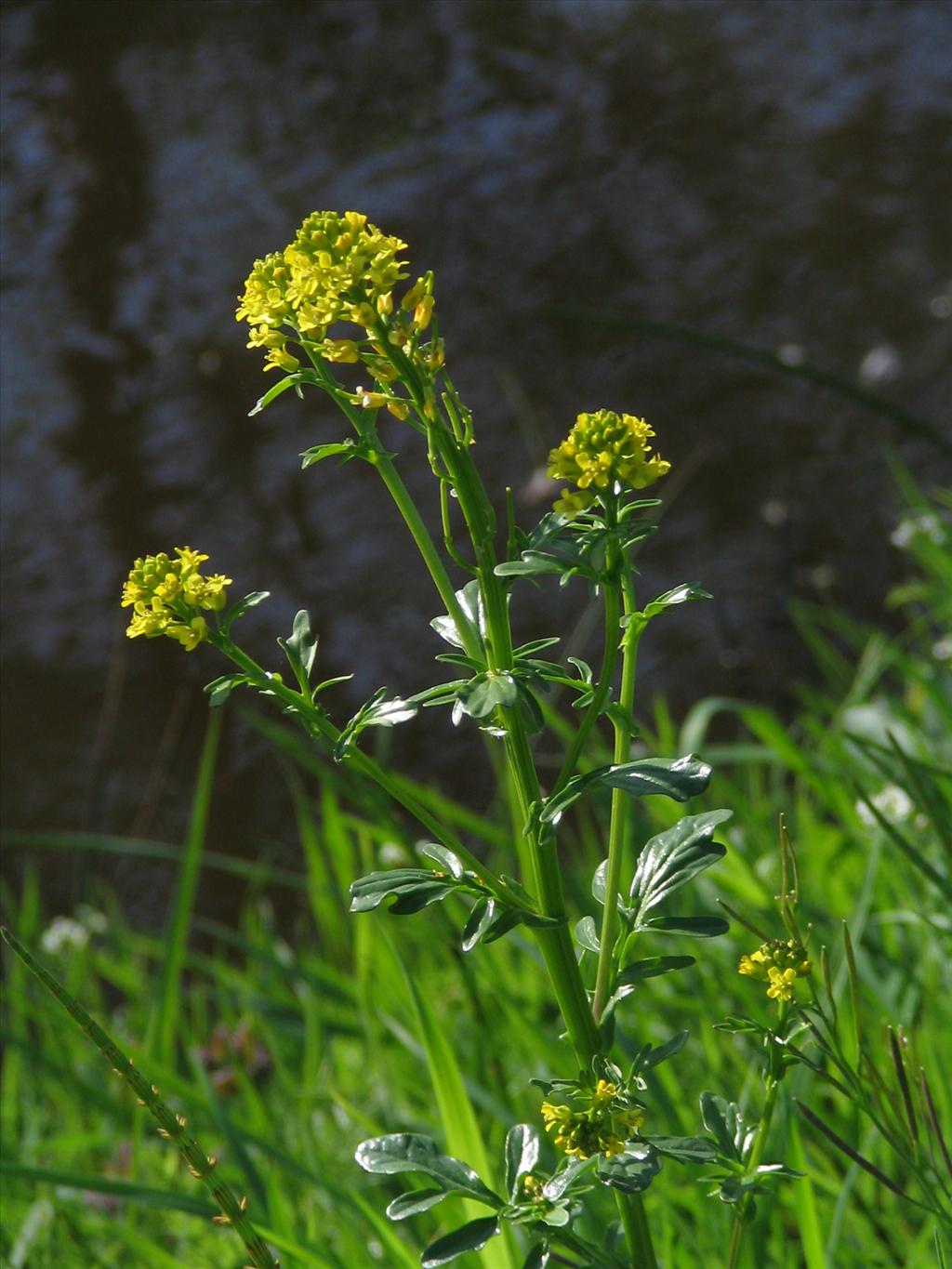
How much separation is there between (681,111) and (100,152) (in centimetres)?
95

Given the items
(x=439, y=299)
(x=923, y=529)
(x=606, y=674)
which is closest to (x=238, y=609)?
(x=606, y=674)

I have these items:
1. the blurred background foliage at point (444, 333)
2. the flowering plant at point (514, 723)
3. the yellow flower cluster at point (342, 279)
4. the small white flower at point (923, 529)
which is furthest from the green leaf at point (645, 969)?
the blurred background foliage at point (444, 333)

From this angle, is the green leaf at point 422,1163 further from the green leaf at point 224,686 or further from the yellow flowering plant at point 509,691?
the green leaf at point 224,686

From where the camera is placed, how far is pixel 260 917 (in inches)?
67.4

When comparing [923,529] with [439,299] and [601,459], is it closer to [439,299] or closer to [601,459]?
[439,299]

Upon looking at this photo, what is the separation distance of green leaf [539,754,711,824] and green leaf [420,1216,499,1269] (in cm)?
14

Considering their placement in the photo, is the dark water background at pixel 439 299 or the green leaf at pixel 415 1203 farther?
the dark water background at pixel 439 299

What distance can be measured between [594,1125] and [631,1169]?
0.02 metres

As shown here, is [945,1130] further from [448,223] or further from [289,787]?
[448,223]

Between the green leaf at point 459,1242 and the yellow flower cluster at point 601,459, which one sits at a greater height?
the yellow flower cluster at point 601,459

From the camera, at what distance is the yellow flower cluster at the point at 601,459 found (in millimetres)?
395

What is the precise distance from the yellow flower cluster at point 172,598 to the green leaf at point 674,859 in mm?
175

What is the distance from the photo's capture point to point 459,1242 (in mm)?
415

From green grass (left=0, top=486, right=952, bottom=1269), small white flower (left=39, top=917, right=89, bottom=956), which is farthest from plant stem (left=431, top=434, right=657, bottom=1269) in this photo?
small white flower (left=39, top=917, right=89, bottom=956)
